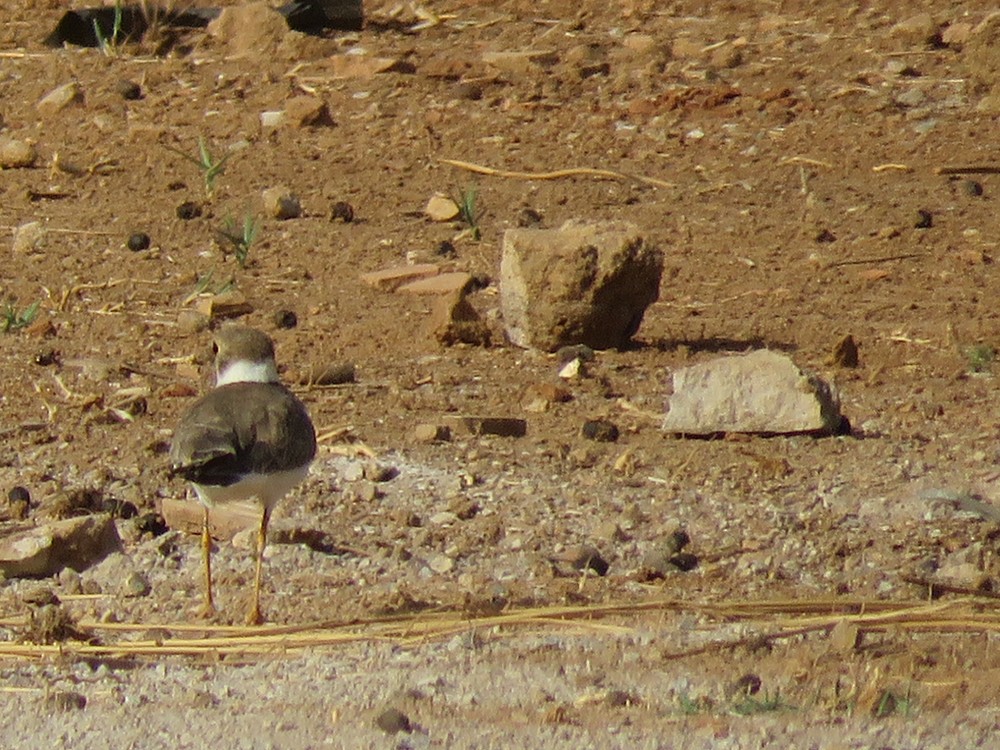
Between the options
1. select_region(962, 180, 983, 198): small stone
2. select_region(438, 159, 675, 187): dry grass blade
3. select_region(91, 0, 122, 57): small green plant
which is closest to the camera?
select_region(962, 180, 983, 198): small stone

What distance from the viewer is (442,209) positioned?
29.9 ft

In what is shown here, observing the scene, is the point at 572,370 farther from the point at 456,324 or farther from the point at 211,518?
the point at 211,518

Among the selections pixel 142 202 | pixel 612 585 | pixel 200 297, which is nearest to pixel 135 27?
pixel 142 202

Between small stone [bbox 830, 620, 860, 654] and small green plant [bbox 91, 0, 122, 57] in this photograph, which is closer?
small stone [bbox 830, 620, 860, 654]

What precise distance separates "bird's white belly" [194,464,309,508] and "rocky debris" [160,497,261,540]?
19.1 inches

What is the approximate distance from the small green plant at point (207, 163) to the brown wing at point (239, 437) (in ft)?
11.6

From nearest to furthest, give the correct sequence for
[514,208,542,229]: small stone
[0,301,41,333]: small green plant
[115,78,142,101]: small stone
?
1. [0,301,41,333]: small green plant
2. [514,208,542,229]: small stone
3. [115,78,142,101]: small stone

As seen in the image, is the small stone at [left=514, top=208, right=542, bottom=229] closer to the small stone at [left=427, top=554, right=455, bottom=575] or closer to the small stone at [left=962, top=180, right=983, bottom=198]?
the small stone at [left=962, top=180, right=983, bottom=198]

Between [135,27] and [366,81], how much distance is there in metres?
1.52

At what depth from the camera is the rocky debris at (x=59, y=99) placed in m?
10.3

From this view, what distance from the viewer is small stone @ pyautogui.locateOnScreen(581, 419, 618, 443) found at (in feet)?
21.8

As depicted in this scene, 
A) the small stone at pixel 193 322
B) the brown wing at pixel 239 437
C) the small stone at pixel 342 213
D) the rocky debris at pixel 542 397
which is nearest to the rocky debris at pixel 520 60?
the small stone at pixel 342 213

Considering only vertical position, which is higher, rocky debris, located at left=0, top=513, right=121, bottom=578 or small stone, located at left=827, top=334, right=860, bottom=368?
rocky debris, located at left=0, top=513, right=121, bottom=578

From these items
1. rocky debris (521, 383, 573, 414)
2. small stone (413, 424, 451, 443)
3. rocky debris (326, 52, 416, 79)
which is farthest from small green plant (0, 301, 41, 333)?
rocky debris (326, 52, 416, 79)
